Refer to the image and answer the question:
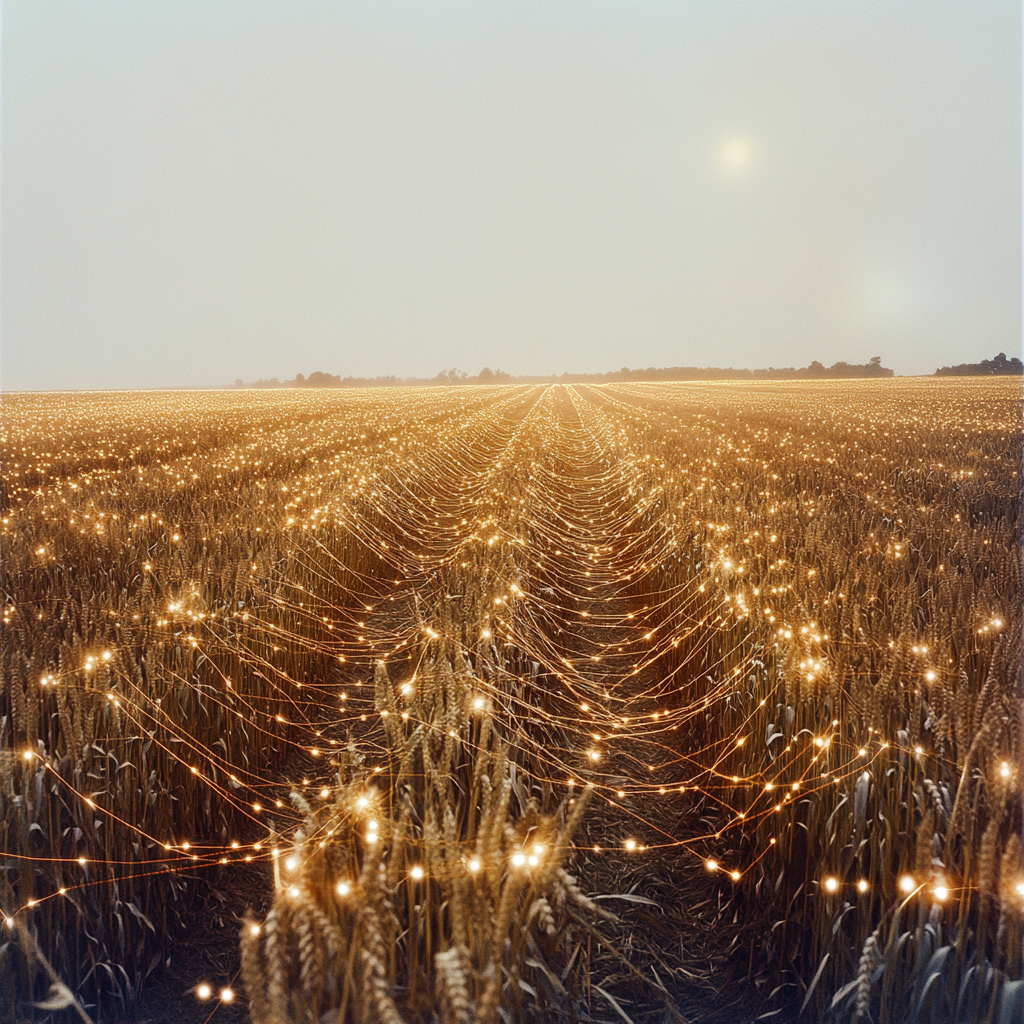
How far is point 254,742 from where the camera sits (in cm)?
411

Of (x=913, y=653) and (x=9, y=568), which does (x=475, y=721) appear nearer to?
(x=913, y=653)

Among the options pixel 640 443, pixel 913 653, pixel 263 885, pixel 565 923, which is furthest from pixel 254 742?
pixel 640 443

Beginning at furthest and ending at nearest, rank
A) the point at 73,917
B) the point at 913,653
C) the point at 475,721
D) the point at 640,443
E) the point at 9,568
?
the point at 640,443
the point at 9,568
the point at 475,721
the point at 913,653
the point at 73,917

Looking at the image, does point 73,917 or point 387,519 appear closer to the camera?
point 73,917

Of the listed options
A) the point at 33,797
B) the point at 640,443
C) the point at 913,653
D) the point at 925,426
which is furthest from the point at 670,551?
the point at 925,426

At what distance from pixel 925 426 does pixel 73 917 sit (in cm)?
2098

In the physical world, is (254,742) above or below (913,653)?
below

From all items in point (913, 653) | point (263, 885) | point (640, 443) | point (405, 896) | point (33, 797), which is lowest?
point (263, 885)

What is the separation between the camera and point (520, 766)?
3463 mm

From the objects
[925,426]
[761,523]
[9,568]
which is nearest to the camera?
[9,568]

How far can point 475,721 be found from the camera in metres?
3.61

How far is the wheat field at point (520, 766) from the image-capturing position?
2.04 metres

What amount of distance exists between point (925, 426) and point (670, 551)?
50.2ft

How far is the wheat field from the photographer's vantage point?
204 centimetres
